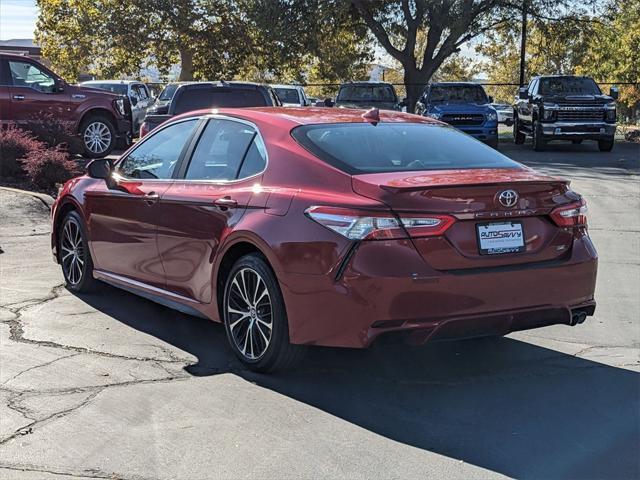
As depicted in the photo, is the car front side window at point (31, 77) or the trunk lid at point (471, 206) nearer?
the trunk lid at point (471, 206)

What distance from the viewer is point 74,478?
13.0ft

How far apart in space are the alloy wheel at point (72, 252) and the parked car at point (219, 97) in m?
6.05

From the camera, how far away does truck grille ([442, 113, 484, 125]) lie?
23.1 meters

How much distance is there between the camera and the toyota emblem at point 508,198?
196 inches

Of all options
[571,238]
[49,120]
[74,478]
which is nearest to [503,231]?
[571,238]

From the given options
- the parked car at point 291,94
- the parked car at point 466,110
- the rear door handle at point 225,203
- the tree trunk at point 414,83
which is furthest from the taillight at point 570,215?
the tree trunk at point 414,83

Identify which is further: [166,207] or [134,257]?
[134,257]

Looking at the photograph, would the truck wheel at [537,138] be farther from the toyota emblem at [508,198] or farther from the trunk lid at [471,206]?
the toyota emblem at [508,198]

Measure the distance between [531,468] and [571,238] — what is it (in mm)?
1715

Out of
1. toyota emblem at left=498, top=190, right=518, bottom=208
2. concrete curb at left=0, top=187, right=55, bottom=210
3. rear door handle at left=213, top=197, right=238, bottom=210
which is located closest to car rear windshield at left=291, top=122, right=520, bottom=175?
toyota emblem at left=498, top=190, right=518, bottom=208

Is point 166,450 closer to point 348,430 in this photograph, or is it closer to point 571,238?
point 348,430

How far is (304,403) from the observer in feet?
16.2

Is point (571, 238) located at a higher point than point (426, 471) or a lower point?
higher

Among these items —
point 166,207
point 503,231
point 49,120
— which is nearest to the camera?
point 503,231
